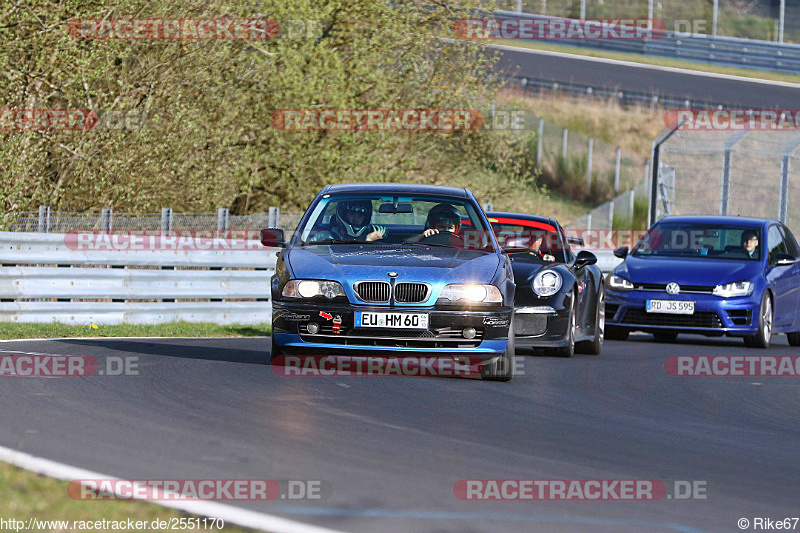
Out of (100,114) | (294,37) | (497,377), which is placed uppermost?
(294,37)

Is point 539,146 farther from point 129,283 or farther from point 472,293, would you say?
point 472,293

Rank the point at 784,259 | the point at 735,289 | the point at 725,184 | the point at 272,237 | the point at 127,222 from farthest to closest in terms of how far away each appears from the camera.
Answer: the point at 725,184, the point at 127,222, the point at 784,259, the point at 735,289, the point at 272,237

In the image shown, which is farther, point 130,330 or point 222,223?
point 222,223

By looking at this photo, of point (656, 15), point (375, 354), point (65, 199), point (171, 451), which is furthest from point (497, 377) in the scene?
point (656, 15)

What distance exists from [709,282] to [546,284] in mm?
3756

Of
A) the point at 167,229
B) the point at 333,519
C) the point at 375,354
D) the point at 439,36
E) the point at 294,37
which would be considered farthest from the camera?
the point at 439,36

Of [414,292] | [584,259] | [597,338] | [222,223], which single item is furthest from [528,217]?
[222,223]

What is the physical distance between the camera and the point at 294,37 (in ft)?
85.1

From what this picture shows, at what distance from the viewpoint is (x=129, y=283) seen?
16.3 metres

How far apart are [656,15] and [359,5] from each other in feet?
91.1

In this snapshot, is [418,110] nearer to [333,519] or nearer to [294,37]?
[294,37]

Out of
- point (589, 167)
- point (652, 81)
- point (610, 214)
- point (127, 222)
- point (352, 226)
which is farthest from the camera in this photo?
point (652, 81)

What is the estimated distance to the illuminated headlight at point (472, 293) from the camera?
995 centimetres

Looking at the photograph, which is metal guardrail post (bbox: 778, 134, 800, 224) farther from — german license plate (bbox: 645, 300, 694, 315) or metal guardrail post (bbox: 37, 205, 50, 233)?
metal guardrail post (bbox: 37, 205, 50, 233)
